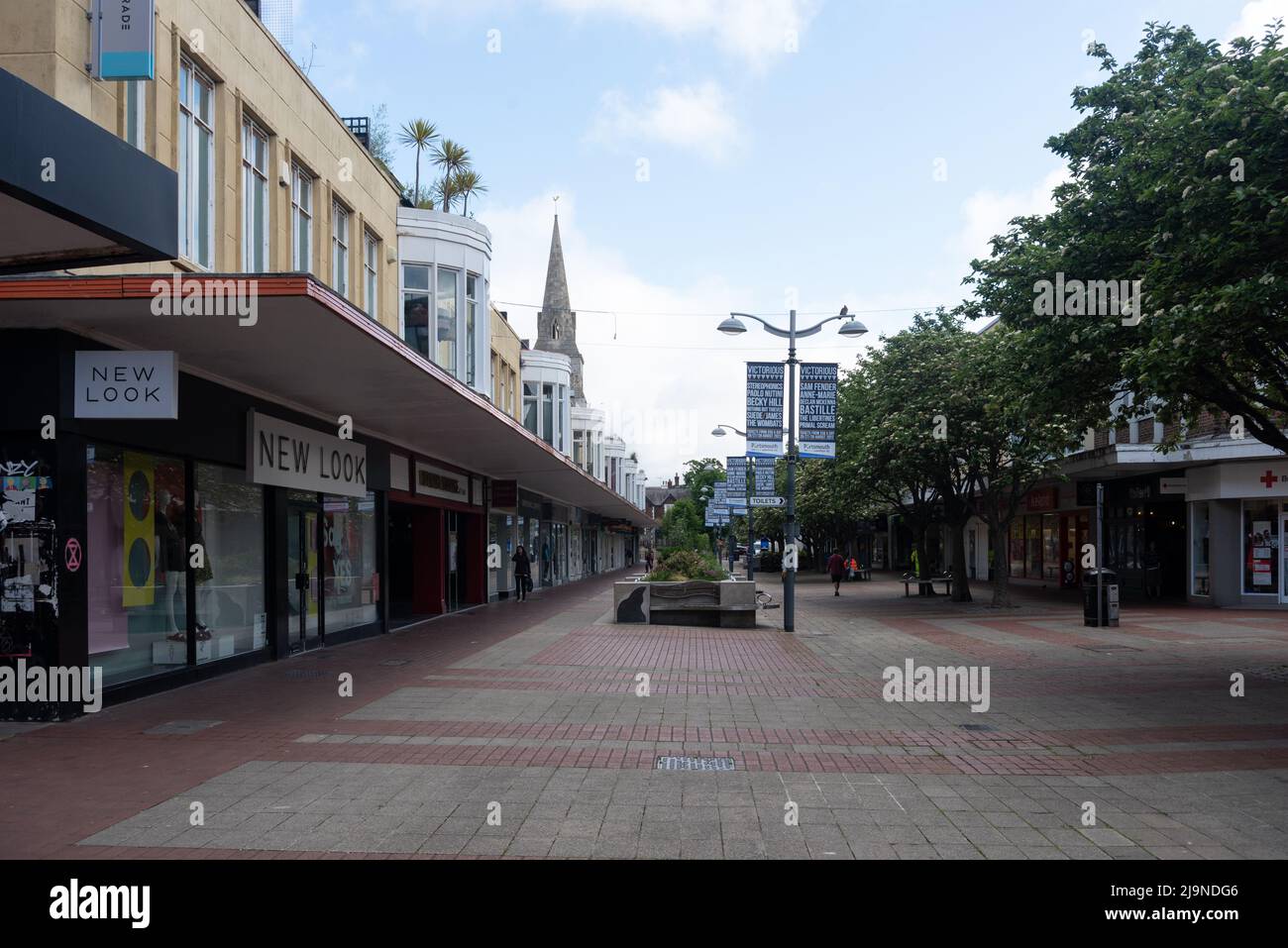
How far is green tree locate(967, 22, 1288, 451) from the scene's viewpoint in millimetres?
9203

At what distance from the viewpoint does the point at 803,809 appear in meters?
6.42

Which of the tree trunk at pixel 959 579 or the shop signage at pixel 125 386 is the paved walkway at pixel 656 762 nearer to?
the shop signage at pixel 125 386

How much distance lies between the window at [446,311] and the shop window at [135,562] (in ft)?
35.5

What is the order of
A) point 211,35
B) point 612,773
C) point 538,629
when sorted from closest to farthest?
point 612,773 → point 211,35 → point 538,629

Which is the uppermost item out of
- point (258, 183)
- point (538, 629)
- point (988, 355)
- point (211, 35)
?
point (211, 35)

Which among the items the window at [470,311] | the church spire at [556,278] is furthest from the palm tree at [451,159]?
the church spire at [556,278]

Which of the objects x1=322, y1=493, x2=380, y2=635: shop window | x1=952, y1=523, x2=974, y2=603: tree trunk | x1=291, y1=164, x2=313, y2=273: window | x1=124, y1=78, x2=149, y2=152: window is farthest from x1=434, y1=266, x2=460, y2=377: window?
x1=952, y1=523, x2=974, y2=603: tree trunk

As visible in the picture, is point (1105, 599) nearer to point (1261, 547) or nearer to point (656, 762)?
point (1261, 547)

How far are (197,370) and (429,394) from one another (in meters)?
3.07

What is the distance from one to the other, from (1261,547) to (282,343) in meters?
24.5

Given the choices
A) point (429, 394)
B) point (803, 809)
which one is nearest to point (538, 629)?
point (429, 394)

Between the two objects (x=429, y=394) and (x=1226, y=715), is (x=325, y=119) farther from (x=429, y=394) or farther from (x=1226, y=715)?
(x=1226, y=715)

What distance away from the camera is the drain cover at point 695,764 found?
24.9ft

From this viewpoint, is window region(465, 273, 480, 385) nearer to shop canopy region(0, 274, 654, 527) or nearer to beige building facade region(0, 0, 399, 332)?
beige building facade region(0, 0, 399, 332)
